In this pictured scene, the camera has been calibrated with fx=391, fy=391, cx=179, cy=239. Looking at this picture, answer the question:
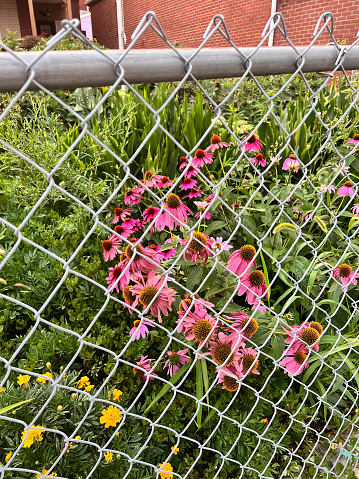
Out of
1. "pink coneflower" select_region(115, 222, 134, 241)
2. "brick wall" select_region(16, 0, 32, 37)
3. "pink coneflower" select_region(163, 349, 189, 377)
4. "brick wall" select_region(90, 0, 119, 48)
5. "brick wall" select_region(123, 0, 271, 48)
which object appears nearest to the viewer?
"pink coneflower" select_region(163, 349, 189, 377)

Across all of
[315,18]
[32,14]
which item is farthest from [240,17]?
[32,14]

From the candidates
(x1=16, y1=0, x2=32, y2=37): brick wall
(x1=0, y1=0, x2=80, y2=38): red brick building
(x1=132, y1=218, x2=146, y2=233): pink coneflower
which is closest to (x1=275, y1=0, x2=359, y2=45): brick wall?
(x1=132, y1=218, x2=146, y2=233): pink coneflower

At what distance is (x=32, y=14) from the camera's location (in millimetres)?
14508

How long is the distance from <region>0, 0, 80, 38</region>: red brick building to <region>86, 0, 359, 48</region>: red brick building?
8.63 ft

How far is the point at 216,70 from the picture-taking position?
2.66 feet

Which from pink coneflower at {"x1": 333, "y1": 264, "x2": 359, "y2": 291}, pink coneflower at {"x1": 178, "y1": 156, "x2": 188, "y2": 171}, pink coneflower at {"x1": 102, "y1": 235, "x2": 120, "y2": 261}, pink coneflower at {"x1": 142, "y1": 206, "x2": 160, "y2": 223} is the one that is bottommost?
pink coneflower at {"x1": 102, "y1": 235, "x2": 120, "y2": 261}

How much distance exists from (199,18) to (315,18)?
5.32 meters

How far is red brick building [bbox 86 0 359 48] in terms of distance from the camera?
828 cm

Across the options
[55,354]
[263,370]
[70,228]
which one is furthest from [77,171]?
[263,370]

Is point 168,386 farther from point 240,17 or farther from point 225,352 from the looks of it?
point 240,17

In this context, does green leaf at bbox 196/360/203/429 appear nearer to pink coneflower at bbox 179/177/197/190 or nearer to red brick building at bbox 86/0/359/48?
pink coneflower at bbox 179/177/197/190

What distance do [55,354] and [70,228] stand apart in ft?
1.87

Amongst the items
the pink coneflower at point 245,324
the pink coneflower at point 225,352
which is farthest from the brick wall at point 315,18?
the pink coneflower at point 225,352

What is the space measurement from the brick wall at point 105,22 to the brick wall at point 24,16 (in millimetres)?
4046
